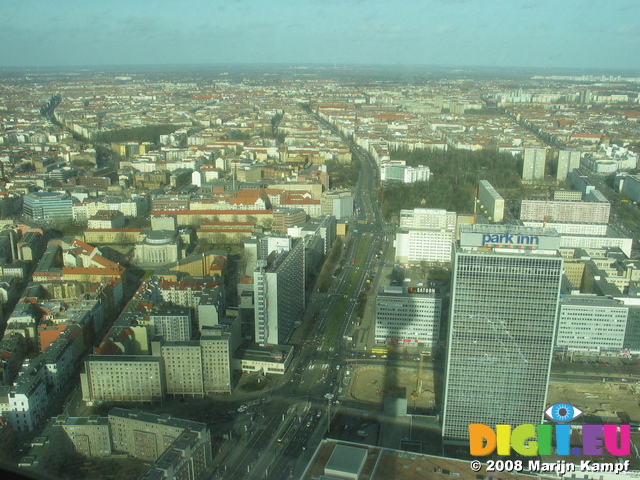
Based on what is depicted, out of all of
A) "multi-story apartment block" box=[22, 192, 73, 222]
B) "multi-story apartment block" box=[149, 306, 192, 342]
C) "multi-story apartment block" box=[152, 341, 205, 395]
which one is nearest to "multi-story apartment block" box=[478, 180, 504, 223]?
"multi-story apartment block" box=[149, 306, 192, 342]

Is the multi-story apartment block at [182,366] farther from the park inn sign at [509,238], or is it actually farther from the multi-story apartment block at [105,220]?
the multi-story apartment block at [105,220]

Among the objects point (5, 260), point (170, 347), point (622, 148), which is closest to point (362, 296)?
point (170, 347)

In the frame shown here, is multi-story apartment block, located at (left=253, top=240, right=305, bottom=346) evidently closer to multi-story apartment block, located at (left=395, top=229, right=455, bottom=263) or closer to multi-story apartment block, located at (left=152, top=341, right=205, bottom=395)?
multi-story apartment block, located at (left=152, top=341, right=205, bottom=395)

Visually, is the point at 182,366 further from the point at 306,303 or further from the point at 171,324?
the point at 306,303

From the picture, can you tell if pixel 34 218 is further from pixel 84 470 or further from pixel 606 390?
pixel 606 390

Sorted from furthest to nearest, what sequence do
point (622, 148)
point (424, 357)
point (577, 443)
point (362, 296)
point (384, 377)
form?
point (622, 148) → point (362, 296) → point (424, 357) → point (384, 377) → point (577, 443)

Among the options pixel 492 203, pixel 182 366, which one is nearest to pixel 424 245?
pixel 492 203

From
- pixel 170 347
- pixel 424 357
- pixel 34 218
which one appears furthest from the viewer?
pixel 34 218

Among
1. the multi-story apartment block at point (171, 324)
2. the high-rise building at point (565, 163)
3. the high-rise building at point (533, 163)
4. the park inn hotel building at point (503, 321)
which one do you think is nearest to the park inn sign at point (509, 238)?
the park inn hotel building at point (503, 321)
